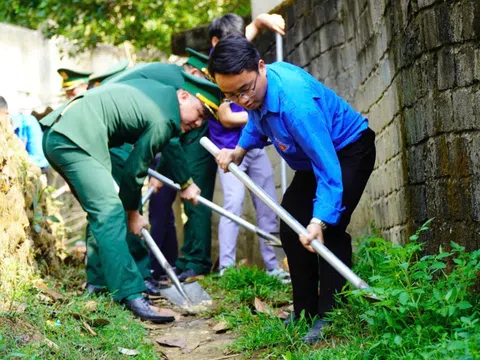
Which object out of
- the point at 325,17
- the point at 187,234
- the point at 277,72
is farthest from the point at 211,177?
the point at 277,72

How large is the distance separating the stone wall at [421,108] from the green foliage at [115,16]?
18.0 ft

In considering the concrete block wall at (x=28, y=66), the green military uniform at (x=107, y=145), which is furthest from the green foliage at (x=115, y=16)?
the green military uniform at (x=107, y=145)

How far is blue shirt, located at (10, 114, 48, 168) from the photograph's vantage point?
7320 mm

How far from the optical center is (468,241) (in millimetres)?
3514

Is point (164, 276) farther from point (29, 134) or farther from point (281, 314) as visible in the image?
point (281, 314)

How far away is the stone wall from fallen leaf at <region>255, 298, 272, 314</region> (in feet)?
2.80

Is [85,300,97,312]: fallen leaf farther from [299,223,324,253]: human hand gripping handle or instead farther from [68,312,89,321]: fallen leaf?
[299,223,324,253]: human hand gripping handle

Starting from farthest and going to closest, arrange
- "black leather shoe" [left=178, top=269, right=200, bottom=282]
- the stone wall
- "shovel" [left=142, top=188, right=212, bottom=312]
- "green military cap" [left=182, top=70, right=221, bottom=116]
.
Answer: "black leather shoe" [left=178, top=269, right=200, bottom=282] < "shovel" [left=142, top=188, right=212, bottom=312] < "green military cap" [left=182, top=70, right=221, bottom=116] < the stone wall

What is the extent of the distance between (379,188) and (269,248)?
128 centimetres

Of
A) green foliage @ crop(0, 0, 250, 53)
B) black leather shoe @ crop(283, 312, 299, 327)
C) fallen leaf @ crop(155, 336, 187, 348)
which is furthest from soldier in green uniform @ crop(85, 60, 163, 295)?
green foliage @ crop(0, 0, 250, 53)

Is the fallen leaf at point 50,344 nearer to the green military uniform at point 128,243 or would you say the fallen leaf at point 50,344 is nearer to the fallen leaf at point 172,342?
the fallen leaf at point 172,342

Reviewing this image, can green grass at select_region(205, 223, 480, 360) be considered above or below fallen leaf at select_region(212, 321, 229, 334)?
above

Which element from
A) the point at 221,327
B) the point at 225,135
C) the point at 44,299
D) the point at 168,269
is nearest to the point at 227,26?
the point at 225,135

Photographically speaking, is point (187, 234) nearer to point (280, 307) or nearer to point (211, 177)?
point (211, 177)
